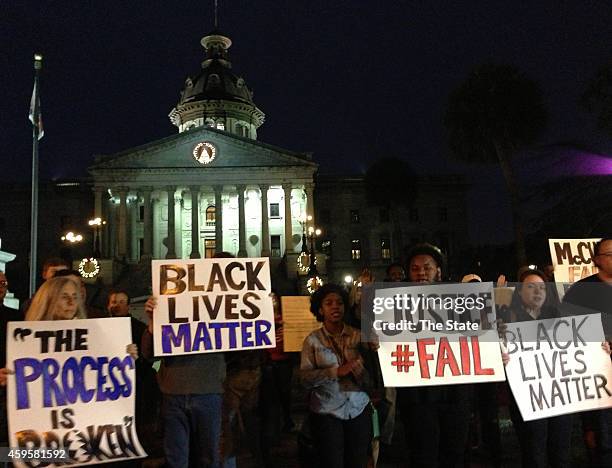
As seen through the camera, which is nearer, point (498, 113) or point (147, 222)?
point (498, 113)

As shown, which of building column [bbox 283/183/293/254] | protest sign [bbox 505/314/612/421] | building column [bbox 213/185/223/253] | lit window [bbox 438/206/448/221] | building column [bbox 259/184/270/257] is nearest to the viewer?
protest sign [bbox 505/314/612/421]

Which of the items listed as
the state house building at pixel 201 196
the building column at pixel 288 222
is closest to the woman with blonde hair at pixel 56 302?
the state house building at pixel 201 196

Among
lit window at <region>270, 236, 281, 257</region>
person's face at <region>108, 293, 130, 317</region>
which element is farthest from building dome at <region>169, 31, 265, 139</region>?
person's face at <region>108, 293, 130, 317</region>

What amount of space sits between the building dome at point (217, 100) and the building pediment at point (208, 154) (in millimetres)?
10364

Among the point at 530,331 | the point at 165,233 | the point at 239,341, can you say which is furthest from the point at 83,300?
the point at 165,233

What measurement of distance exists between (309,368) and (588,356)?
2530 millimetres

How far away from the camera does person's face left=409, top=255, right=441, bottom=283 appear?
5188 mm

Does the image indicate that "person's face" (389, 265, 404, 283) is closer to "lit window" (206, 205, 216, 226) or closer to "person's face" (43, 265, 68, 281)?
"person's face" (43, 265, 68, 281)

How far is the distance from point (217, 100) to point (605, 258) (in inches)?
2444

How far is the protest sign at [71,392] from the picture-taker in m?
4.50

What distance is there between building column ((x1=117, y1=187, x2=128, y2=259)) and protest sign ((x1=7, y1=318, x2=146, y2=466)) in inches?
1819

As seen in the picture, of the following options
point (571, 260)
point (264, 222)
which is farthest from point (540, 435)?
point (264, 222)

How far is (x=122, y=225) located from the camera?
4991 centimetres

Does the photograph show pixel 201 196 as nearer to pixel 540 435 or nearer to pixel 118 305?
pixel 118 305
